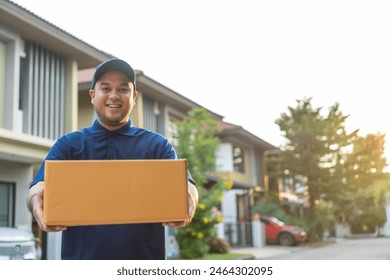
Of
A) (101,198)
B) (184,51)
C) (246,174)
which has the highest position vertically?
(184,51)

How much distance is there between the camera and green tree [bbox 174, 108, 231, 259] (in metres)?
6.12

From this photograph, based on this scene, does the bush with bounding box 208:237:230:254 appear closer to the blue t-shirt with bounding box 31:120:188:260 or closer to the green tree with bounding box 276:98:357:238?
the green tree with bounding box 276:98:357:238

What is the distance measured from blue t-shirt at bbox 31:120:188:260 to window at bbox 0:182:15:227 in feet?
11.3

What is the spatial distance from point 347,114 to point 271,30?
0.58 metres

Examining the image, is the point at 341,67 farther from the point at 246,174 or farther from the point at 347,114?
the point at 246,174

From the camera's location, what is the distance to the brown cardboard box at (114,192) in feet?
4.98

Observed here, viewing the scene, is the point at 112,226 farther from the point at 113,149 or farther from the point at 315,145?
the point at 315,145

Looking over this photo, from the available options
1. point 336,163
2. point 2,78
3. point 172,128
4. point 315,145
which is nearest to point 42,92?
point 2,78

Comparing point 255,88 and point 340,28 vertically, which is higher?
point 340,28

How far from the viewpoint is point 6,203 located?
5.05m

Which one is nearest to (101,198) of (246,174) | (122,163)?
(122,163)

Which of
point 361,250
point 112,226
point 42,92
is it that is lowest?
point 361,250

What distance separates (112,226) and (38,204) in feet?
0.80

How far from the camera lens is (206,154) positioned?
6457 mm
